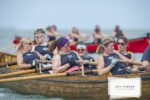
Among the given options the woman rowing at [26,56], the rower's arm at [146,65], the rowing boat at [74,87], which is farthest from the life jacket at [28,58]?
the rower's arm at [146,65]

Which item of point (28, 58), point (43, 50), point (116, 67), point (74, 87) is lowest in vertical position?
point (74, 87)

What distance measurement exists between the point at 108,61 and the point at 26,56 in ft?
11.0

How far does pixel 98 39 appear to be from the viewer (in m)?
34.4

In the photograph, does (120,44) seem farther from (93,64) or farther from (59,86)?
(59,86)

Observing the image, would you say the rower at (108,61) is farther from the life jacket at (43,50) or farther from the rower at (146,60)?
the life jacket at (43,50)

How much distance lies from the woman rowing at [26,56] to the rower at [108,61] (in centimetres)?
280

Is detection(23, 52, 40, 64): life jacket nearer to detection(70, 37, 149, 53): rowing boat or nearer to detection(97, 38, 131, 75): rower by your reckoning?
detection(97, 38, 131, 75): rower

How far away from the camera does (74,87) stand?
1612cm

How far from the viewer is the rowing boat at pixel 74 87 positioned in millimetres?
14977

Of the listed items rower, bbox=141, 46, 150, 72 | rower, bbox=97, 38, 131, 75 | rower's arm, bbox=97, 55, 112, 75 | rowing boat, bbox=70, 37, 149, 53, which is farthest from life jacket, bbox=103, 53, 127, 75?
rowing boat, bbox=70, 37, 149, 53

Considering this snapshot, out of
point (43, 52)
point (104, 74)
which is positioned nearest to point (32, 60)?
point (43, 52)

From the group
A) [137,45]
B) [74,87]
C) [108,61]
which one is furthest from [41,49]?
[137,45]

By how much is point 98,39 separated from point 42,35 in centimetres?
1655

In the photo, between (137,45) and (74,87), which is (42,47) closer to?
(74,87)
